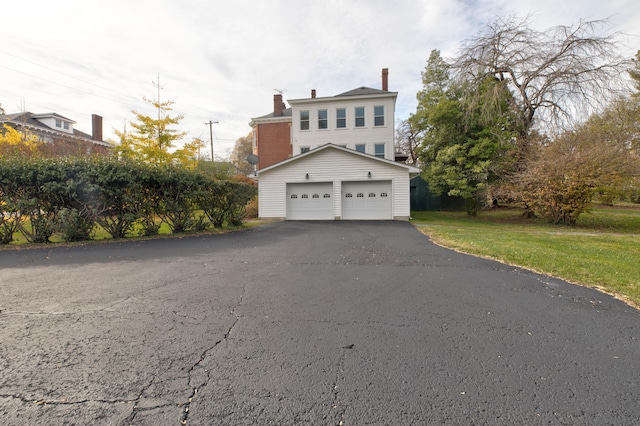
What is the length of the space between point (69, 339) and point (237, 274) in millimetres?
2662

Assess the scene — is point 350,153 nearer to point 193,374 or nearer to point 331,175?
point 331,175

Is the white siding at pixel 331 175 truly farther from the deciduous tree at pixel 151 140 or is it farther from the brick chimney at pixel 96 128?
the brick chimney at pixel 96 128

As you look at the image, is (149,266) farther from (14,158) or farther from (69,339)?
(14,158)

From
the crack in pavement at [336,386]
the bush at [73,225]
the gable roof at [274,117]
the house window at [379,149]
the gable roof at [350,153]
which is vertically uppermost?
the gable roof at [274,117]

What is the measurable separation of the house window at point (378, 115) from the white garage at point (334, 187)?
5.85 m

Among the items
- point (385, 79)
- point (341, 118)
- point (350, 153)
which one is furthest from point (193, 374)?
point (385, 79)

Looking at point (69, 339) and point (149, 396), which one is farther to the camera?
point (69, 339)

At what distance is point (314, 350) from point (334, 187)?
1456cm

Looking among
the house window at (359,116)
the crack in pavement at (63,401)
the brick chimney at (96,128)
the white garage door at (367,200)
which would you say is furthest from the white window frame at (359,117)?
the brick chimney at (96,128)

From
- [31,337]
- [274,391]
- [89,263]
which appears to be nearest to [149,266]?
[89,263]

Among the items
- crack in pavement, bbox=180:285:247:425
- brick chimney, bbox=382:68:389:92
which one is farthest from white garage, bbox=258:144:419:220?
crack in pavement, bbox=180:285:247:425

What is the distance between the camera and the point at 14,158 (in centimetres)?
885

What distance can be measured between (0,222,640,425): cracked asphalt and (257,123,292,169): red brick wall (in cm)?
2118

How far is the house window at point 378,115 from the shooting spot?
824 inches
